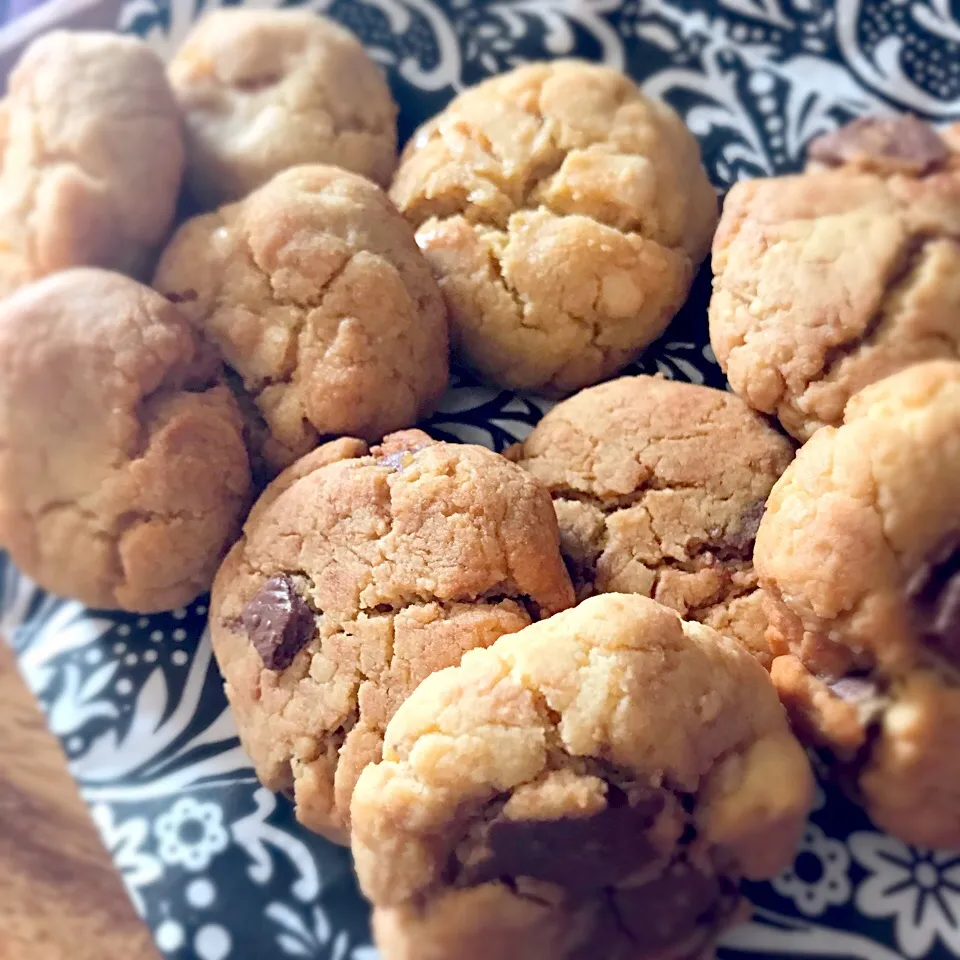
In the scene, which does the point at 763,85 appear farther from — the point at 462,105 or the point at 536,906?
the point at 536,906

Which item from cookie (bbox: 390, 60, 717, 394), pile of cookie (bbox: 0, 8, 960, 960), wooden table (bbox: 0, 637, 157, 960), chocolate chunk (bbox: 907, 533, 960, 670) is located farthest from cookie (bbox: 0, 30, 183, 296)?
chocolate chunk (bbox: 907, 533, 960, 670)

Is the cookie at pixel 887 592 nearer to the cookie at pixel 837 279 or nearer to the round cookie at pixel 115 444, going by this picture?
the cookie at pixel 837 279

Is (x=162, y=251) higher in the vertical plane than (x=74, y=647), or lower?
higher

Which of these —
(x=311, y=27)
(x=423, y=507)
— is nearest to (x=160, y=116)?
(x=311, y=27)

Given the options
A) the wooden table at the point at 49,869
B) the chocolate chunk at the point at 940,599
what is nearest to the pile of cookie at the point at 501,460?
the chocolate chunk at the point at 940,599

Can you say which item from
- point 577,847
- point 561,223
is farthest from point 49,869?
point 561,223
